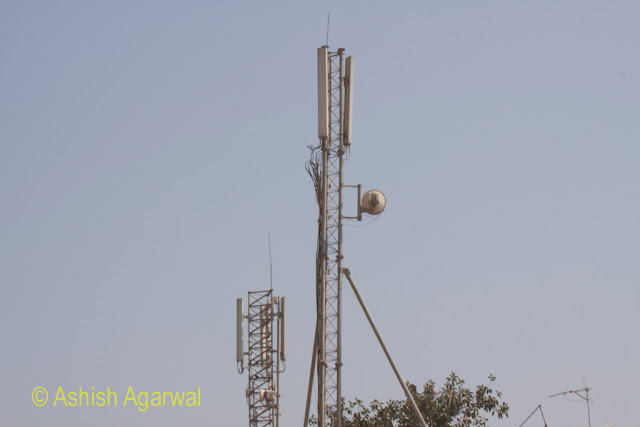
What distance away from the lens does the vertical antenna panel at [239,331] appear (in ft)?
153

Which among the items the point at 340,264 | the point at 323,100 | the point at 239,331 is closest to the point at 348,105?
the point at 323,100

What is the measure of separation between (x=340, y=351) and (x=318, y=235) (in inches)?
164

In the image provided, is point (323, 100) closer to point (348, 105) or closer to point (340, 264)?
point (348, 105)

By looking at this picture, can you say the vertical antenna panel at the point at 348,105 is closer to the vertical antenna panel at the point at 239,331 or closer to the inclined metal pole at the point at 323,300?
the inclined metal pole at the point at 323,300

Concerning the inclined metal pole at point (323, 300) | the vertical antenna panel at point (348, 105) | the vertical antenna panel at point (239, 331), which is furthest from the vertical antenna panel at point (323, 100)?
the vertical antenna panel at point (239, 331)

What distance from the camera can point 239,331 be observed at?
46.9 m

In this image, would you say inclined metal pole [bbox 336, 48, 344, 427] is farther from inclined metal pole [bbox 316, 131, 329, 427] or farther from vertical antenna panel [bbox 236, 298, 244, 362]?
vertical antenna panel [bbox 236, 298, 244, 362]

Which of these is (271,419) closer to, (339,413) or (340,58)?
(339,413)

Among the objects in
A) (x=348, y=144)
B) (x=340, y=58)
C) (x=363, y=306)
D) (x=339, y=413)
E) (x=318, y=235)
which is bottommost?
(x=339, y=413)

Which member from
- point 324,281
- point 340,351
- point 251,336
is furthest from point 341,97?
point 251,336

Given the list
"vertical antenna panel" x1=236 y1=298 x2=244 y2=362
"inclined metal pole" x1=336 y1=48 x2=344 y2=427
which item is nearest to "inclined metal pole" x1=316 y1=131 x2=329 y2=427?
"inclined metal pole" x1=336 y1=48 x2=344 y2=427

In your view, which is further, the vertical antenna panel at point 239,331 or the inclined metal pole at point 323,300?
the vertical antenna panel at point 239,331

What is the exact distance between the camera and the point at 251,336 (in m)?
47.7

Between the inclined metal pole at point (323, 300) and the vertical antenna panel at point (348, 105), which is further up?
the vertical antenna panel at point (348, 105)
